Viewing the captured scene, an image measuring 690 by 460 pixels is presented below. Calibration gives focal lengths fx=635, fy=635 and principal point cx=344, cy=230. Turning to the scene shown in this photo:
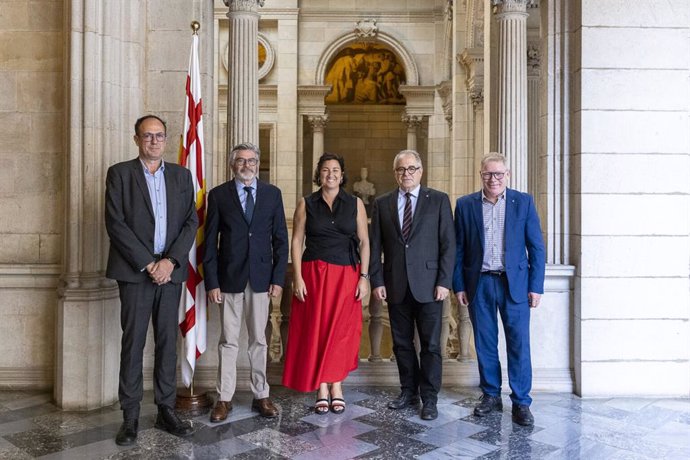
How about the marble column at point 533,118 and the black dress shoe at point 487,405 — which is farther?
the marble column at point 533,118

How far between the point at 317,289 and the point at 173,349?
105 cm

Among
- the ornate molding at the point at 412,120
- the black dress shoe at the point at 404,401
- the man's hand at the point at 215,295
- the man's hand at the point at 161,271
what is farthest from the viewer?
the ornate molding at the point at 412,120

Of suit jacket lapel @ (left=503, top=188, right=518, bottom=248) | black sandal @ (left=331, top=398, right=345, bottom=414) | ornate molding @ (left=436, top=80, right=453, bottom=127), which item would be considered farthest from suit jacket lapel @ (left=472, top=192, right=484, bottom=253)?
ornate molding @ (left=436, top=80, right=453, bottom=127)

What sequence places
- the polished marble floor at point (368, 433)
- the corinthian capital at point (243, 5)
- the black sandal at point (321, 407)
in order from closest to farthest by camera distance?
the polished marble floor at point (368, 433) < the black sandal at point (321, 407) < the corinthian capital at point (243, 5)

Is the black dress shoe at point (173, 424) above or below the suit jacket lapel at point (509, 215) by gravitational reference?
below

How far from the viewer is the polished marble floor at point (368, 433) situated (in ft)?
12.7

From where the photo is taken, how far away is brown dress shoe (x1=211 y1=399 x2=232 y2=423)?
173 inches

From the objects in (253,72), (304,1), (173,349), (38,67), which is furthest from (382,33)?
(173,349)

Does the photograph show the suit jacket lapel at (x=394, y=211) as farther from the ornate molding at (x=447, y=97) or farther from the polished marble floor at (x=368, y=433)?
A: the ornate molding at (x=447, y=97)

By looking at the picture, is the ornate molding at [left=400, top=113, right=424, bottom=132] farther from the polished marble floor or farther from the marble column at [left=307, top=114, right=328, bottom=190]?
the polished marble floor

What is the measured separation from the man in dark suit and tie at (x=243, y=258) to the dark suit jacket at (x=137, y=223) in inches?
11.1

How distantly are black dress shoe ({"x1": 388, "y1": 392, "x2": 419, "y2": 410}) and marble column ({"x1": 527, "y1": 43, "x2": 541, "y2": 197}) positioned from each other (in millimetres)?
4507

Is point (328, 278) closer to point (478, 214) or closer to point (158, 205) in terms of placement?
point (478, 214)

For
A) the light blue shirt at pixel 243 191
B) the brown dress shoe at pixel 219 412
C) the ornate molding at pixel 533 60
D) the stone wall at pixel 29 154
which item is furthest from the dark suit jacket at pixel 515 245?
the ornate molding at pixel 533 60
